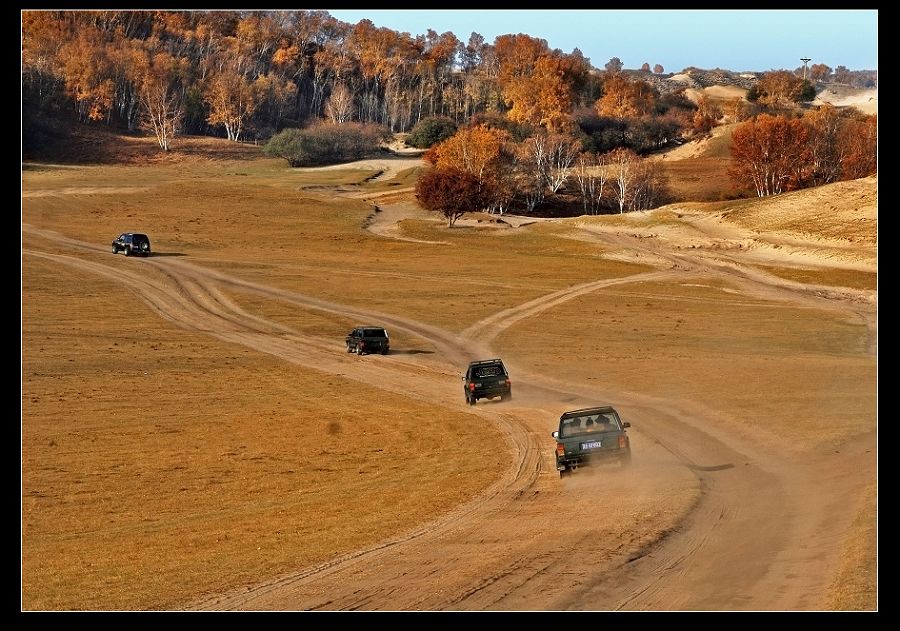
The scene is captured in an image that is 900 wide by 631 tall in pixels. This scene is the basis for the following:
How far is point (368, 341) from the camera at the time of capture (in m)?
58.2

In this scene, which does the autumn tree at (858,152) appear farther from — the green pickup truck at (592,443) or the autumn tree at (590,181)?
the green pickup truck at (592,443)

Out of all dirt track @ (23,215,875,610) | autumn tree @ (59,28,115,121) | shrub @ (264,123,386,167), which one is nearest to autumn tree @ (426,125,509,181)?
shrub @ (264,123,386,167)

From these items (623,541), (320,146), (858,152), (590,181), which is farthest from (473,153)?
(623,541)

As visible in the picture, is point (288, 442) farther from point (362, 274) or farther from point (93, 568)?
point (362, 274)

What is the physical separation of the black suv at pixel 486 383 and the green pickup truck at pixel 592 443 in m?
13.6

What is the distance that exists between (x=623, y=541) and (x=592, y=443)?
667 cm

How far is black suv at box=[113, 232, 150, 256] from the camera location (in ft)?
311

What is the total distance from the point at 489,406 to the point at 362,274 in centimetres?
4600

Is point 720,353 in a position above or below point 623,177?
below

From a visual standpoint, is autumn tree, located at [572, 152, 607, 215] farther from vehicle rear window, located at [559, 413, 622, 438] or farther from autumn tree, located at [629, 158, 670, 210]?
vehicle rear window, located at [559, 413, 622, 438]

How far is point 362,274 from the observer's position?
89.1 meters

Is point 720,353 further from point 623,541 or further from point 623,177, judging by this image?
point 623,177

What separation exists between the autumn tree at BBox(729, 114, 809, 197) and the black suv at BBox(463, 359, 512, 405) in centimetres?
11726

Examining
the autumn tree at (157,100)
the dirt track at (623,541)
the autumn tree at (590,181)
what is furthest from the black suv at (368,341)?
the autumn tree at (157,100)
